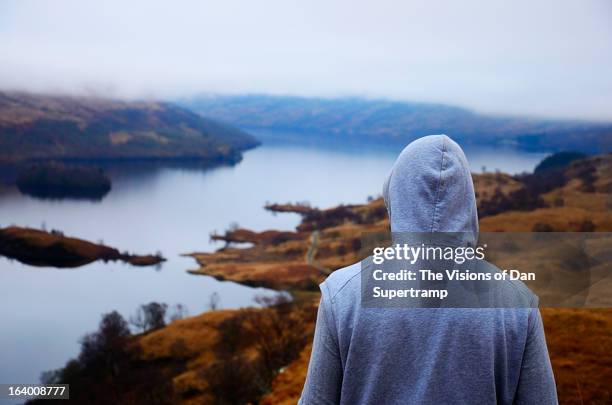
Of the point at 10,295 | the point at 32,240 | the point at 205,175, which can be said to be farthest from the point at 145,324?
the point at 205,175

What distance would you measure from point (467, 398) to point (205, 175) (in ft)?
155

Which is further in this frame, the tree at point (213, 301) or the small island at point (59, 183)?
the small island at point (59, 183)

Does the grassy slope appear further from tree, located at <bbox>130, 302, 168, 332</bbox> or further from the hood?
the hood

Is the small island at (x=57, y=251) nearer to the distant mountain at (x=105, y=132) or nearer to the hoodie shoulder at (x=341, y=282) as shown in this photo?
the distant mountain at (x=105, y=132)

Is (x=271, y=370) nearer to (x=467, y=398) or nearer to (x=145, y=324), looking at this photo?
(x=467, y=398)

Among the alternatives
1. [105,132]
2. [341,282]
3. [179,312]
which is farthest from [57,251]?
[105,132]

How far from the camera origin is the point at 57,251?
2591 centimetres

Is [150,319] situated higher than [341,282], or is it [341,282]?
[341,282]

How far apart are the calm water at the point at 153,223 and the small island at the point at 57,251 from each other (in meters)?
0.63

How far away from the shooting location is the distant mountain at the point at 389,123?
653 inches

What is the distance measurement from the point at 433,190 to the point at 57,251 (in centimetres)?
2858

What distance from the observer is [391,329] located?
2.26 ft

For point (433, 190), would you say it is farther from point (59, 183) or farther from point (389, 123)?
point (389, 123)

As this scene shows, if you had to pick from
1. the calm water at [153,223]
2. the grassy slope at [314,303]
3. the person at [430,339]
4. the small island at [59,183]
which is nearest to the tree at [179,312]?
the calm water at [153,223]
